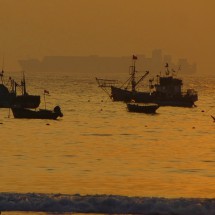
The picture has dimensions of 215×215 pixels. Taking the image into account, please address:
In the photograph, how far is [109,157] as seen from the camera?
2724 inches

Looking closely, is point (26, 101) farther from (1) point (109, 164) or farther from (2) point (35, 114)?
(1) point (109, 164)

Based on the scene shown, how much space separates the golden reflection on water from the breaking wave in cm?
1202

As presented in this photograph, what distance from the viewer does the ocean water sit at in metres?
30.0

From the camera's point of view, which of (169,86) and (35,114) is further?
(169,86)

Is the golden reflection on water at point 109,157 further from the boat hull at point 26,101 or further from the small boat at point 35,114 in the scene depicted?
the boat hull at point 26,101

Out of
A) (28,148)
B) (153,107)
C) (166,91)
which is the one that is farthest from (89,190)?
(166,91)

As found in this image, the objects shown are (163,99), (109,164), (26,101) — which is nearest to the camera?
(109,164)

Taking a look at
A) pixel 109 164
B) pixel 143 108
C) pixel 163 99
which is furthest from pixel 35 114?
pixel 109 164

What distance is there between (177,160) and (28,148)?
52.8ft

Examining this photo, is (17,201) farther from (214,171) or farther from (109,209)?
(214,171)

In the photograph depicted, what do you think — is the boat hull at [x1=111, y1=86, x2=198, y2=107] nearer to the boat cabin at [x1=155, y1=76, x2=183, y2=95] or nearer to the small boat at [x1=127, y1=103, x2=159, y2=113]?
the boat cabin at [x1=155, y1=76, x2=183, y2=95]

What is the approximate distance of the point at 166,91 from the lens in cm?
17262

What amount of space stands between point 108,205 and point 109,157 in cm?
3983

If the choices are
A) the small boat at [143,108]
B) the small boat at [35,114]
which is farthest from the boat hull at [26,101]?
the small boat at [35,114]
